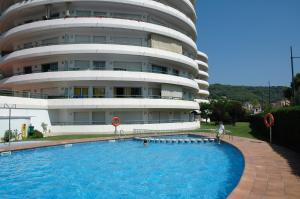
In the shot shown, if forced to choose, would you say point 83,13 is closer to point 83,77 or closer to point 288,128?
point 83,77

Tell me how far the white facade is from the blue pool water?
12.9m

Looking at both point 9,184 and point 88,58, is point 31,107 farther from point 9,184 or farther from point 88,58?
point 9,184

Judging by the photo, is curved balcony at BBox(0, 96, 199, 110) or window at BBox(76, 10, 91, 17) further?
window at BBox(76, 10, 91, 17)

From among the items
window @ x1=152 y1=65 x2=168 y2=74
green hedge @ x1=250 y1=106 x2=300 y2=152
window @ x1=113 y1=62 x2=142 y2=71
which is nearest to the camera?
green hedge @ x1=250 y1=106 x2=300 y2=152

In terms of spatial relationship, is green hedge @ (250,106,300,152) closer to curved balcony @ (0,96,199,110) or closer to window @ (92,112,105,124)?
curved balcony @ (0,96,199,110)

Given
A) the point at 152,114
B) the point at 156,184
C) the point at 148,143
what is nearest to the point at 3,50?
the point at 152,114

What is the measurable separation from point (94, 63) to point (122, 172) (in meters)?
24.0

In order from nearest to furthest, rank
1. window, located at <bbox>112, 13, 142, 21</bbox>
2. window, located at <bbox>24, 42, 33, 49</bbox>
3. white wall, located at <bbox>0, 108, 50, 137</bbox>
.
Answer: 1. white wall, located at <bbox>0, 108, 50, 137</bbox>
2. window, located at <bbox>112, 13, 142, 21</bbox>
3. window, located at <bbox>24, 42, 33, 49</bbox>

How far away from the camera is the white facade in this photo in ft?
113

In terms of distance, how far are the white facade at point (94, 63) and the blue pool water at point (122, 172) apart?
42.3 ft

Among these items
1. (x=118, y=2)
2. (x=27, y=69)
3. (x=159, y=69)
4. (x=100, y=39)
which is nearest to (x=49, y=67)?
(x=27, y=69)

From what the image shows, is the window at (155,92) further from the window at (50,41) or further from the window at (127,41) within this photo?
the window at (50,41)

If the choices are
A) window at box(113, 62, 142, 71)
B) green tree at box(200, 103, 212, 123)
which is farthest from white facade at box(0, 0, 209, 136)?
green tree at box(200, 103, 212, 123)

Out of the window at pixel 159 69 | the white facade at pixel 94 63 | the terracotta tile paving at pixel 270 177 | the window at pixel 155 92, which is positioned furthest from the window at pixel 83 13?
the terracotta tile paving at pixel 270 177
